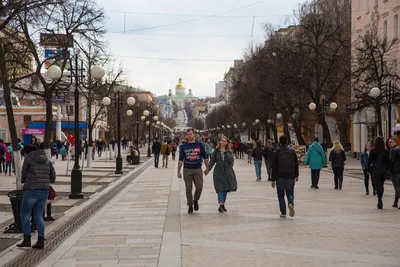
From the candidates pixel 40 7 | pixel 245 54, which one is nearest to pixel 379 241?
pixel 40 7

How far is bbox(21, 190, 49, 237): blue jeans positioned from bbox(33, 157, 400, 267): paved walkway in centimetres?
52

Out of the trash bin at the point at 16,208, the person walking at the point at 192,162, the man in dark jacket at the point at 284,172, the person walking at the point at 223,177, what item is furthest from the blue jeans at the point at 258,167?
the trash bin at the point at 16,208

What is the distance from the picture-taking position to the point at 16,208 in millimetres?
11086

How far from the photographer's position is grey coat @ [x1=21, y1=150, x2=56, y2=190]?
998 cm

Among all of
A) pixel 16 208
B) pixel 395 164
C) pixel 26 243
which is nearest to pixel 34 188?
pixel 26 243

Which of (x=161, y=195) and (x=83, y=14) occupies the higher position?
(x=83, y=14)

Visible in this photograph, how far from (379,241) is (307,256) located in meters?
1.84

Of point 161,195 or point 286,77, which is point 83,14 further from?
point 286,77

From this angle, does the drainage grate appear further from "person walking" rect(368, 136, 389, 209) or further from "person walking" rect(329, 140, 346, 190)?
"person walking" rect(329, 140, 346, 190)

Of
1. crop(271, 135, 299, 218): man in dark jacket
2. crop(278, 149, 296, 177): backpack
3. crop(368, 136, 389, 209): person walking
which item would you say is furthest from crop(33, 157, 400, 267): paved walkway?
crop(278, 149, 296, 177): backpack

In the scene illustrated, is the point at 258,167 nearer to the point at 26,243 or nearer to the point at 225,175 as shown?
the point at 225,175

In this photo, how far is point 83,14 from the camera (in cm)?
2334

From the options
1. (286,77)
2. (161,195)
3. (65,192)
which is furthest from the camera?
(286,77)

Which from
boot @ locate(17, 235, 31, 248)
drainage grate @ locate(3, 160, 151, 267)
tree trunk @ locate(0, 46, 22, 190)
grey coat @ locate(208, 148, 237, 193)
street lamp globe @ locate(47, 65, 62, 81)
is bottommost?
drainage grate @ locate(3, 160, 151, 267)
